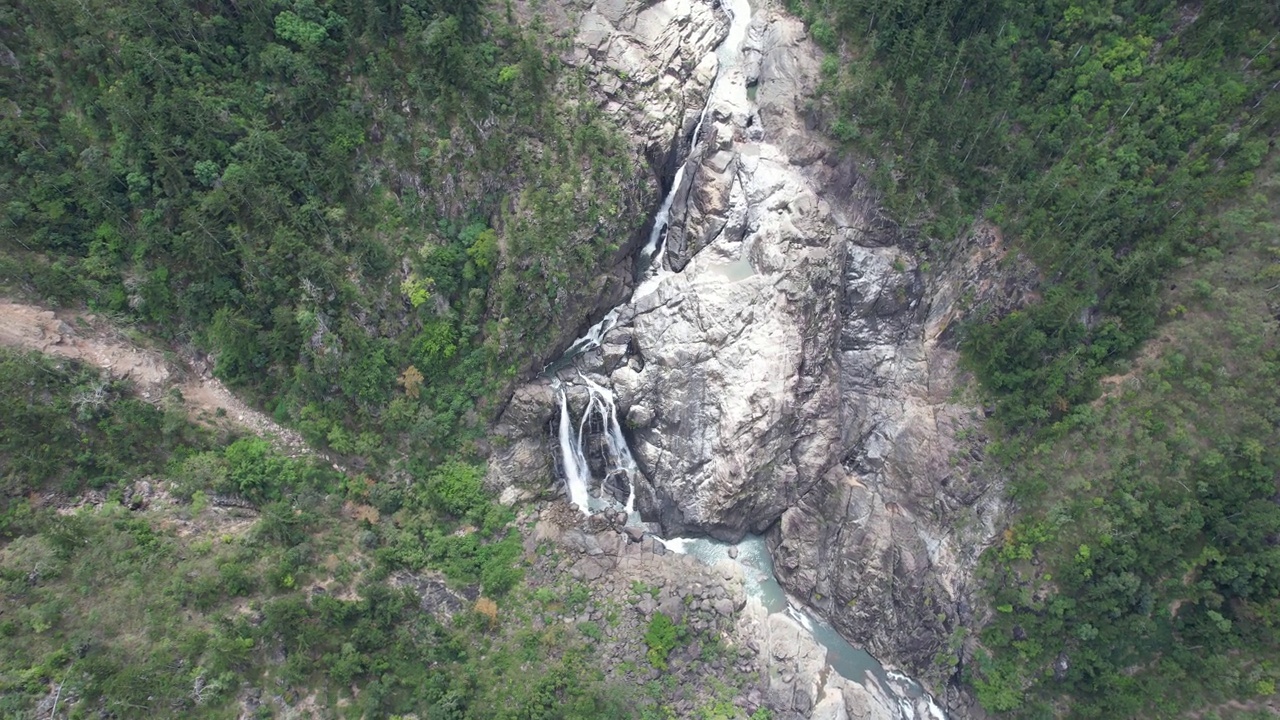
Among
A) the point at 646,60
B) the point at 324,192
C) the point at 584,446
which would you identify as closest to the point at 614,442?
the point at 584,446

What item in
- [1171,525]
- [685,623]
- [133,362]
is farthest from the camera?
[685,623]

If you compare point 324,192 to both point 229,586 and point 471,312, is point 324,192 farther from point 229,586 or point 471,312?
point 229,586

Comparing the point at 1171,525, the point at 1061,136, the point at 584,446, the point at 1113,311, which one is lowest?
the point at 584,446

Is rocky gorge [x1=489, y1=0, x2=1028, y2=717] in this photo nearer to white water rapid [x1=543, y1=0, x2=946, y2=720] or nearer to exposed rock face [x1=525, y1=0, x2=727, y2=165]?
exposed rock face [x1=525, y1=0, x2=727, y2=165]

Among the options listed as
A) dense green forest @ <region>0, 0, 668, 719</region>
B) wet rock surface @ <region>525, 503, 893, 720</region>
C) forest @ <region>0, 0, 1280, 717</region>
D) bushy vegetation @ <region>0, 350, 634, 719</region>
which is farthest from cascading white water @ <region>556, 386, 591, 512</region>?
bushy vegetation @ <region>0, 350, 634, 719</region>

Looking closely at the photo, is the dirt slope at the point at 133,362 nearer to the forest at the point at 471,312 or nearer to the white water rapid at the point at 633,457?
the forest at the point at 471,312

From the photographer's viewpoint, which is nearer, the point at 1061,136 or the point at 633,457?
the point at 1061,136

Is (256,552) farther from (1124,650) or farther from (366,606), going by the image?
(1124,650)
